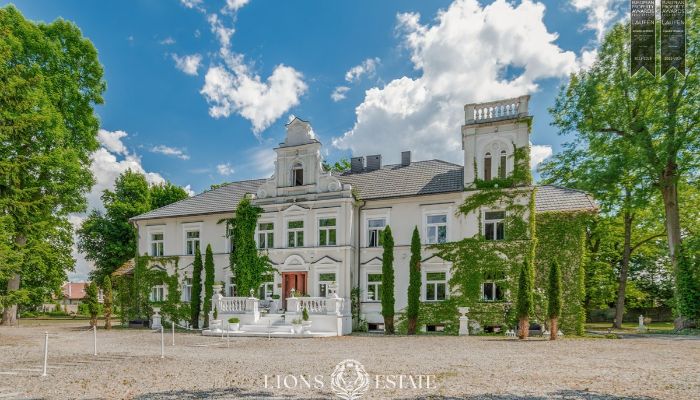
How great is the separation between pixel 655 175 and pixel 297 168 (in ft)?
61.2

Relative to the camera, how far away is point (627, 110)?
2250 cm

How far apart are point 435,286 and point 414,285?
3.96ft

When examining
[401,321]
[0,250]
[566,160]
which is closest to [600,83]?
[566,160]

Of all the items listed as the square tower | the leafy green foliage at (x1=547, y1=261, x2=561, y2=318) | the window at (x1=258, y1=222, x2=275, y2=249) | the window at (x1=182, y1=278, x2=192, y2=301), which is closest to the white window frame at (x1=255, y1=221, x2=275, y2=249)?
the window at (x1=258, y1=222, x2=275, y2=249)

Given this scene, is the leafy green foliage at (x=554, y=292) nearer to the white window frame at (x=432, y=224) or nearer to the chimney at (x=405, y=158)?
the white window frame at (x=432, y=224)

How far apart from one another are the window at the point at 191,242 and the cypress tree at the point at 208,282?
79.5 inches

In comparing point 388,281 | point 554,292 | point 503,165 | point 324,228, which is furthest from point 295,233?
point 554,292

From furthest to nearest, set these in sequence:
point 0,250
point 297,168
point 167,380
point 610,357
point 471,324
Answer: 1. point 297,168
2. point 471,324
3. point 0,250
4. point 610,357
5. point 167,380

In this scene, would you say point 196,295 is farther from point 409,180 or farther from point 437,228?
point 437,228

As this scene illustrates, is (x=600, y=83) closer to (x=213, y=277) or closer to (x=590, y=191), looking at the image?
(x=590, y=191)

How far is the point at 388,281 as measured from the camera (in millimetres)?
21859

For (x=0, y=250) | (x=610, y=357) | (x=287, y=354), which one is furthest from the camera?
(x=0, y=250)
